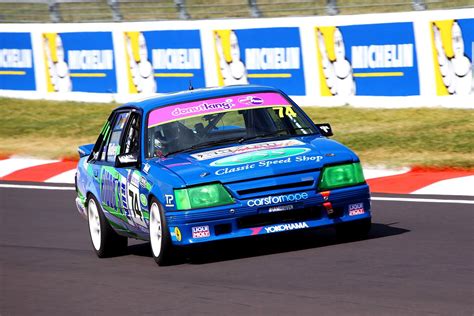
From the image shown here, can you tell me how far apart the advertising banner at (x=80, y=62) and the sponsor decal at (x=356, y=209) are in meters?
13.1

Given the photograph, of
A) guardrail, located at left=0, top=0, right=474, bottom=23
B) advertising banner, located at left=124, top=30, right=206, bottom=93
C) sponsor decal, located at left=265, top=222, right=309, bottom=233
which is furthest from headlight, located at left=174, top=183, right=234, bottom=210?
advertising banner, located at left=124, top=30, right=206, bottom=93

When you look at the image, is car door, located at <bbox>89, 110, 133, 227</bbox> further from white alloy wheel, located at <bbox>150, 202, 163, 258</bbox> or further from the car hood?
the car hood

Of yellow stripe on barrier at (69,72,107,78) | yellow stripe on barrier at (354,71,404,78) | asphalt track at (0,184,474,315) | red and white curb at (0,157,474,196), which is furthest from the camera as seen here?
yellow stripe on barrier at (69,72,107,78)

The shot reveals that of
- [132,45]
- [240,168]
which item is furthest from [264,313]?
[132,45]

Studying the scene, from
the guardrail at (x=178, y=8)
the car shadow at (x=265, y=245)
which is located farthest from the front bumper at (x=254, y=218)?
the guardrail at (x=178, y=8)

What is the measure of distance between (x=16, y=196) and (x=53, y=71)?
8.55m

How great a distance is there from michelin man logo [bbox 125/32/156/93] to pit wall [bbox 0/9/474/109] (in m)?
0.02

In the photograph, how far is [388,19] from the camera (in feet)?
54.0

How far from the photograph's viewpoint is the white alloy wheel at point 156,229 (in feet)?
27.5

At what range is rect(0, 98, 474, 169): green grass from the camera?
1382cm

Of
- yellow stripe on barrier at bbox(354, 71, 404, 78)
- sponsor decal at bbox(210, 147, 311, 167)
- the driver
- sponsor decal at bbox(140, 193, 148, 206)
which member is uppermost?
yellow stripe on barrier at bbox(354, 71, 404, 78)

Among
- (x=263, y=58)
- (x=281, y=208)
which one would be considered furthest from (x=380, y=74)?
(x=281, y=208)

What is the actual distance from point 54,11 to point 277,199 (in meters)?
14.7

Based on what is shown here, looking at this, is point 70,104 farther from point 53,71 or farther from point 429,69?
point 429,69
